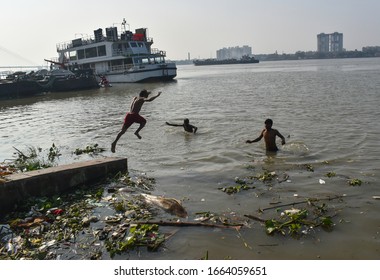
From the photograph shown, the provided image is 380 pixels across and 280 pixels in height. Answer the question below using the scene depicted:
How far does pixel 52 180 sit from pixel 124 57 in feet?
133

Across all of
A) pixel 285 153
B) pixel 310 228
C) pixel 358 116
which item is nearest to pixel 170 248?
pixel 310 228

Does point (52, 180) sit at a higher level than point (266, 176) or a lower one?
higher

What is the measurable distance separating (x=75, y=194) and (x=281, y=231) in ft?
12.9

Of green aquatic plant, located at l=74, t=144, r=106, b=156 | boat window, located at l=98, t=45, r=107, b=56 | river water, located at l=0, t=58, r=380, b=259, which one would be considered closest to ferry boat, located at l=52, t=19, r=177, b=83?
boat window, located at l=98, t=45, r=107, b=56

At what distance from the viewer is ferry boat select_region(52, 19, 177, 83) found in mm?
44969

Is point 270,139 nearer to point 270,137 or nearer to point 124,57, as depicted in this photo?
point 270,137

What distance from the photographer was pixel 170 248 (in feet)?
15.5

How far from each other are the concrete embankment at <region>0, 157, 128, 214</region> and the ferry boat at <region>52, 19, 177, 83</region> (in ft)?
→ 125

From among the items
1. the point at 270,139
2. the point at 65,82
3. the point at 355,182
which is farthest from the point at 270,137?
the point at 65,82

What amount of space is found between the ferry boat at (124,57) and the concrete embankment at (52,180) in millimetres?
38090

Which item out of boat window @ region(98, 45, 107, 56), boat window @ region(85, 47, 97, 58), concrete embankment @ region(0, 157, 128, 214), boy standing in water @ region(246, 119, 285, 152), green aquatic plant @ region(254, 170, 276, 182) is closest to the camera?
concrete embankment @ region(0, 157, 128, 214)

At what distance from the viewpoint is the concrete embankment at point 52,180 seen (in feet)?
19.7

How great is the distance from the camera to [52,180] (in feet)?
21.7

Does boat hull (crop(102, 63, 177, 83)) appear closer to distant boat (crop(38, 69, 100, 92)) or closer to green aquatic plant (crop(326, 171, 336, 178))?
distant boat (crop(38, 69, 100, 92))
